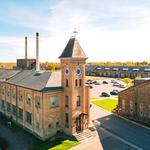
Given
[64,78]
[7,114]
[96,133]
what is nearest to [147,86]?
[96,133]

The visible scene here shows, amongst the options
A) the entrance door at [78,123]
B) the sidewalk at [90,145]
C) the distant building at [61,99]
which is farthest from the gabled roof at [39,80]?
the sidewalk at [90,145]

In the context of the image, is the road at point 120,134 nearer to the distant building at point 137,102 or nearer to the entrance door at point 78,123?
the distant building at point 137,102

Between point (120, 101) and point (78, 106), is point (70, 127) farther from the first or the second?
point (120, 101)

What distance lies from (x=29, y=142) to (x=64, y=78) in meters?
12.0

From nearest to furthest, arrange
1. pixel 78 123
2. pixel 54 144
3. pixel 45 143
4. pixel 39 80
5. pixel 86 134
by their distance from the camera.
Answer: pixel 54 144, pixel 45 143, pixel 86 134, pixel 78 123, pixel 39 80

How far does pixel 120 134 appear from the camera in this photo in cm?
3741

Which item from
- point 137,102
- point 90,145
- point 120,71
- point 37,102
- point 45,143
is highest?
point 120,71

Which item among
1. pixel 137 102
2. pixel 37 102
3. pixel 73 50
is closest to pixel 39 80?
pixel 37 102

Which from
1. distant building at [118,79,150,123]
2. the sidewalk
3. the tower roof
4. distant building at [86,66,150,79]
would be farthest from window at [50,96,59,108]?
distant building at [86,66,150,79]

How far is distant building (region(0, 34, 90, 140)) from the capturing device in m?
35.5

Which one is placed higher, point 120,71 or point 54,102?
point 120,71

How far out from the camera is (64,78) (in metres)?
37.1

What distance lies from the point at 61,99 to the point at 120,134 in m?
11.8

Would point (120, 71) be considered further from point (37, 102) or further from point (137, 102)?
point (37, 102)
